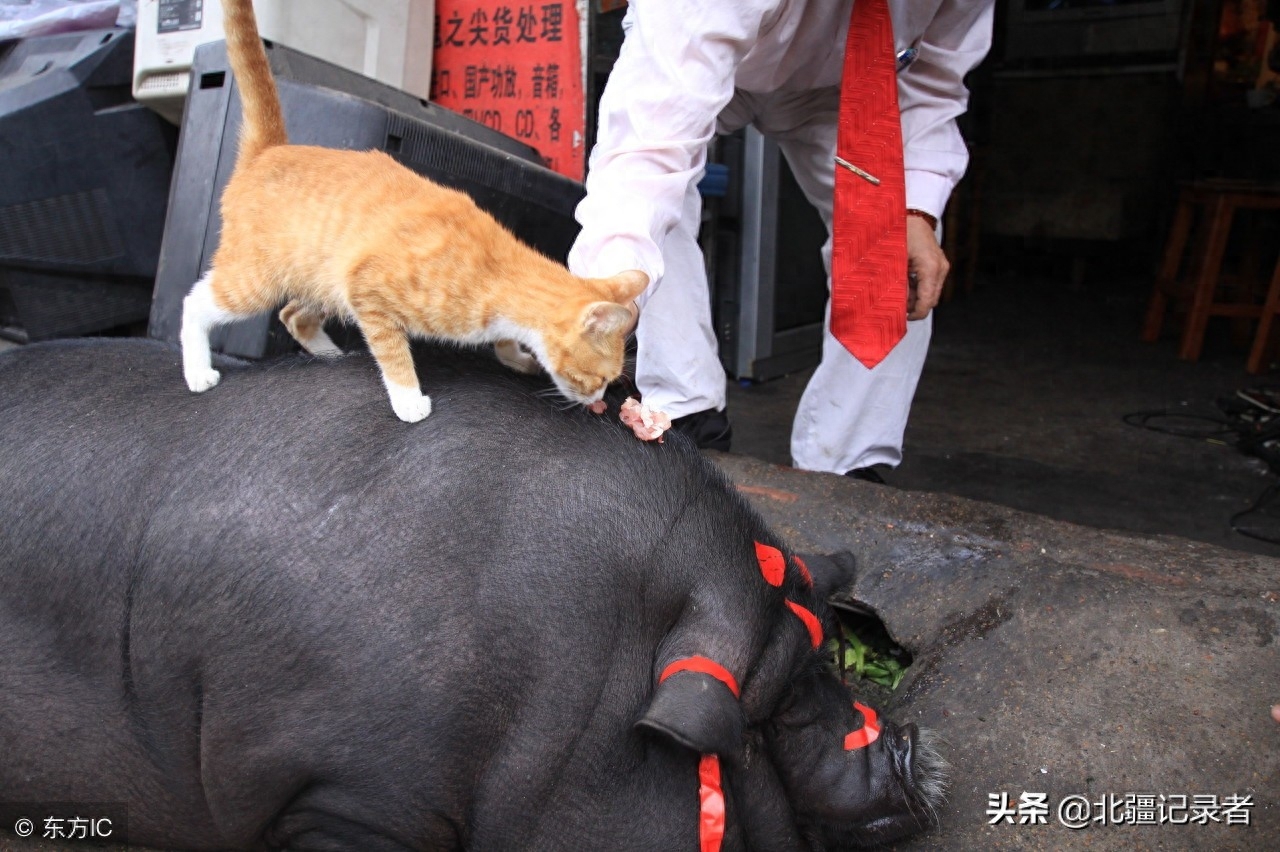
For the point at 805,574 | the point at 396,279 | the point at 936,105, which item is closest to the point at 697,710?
the point at 805,574

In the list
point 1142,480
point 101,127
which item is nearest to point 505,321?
point 101,127

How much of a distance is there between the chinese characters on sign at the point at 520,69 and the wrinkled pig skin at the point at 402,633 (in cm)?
227

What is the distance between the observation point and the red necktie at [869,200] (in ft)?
8.69

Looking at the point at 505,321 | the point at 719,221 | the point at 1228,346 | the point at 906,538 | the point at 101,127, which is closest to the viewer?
the point at 505,321

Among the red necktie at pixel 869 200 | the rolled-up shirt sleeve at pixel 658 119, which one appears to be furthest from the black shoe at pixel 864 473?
the rolled-up shirt sleeve at pixel 658 119

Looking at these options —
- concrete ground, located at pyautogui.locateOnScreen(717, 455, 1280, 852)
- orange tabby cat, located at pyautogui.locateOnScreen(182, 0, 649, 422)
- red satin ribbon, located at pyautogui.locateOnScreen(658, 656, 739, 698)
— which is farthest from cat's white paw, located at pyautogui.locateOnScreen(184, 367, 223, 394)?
concrete ground, located at pyautogui.locateOnScreen(717, 455, 1280, 852)

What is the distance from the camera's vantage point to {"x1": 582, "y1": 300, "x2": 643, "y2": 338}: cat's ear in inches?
69.9

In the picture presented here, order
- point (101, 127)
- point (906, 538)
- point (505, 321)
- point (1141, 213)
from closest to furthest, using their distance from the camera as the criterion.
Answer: point (505, 321), point (906, 538), point (101, 127), point (1141, 213)

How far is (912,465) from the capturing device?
445cm

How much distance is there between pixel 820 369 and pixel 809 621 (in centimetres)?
171

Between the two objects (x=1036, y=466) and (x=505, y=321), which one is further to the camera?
(x=1036, y=466)

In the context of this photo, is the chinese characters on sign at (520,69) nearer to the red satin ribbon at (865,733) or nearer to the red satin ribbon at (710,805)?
the red satin ribbon at (865,733)

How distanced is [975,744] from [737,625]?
70cm

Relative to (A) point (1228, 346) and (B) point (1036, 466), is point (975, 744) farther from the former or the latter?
(A) point (1228, 346)
